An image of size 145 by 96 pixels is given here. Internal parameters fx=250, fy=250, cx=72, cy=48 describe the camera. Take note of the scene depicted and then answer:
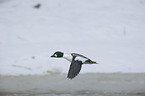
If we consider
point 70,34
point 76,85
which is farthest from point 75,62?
point 70,34

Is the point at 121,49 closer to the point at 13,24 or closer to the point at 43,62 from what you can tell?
the point at 43,62

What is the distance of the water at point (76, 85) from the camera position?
2.82 m

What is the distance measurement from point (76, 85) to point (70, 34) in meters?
1.94

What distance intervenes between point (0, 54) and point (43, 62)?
2.66 ft

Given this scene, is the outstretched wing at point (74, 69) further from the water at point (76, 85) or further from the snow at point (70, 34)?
the snow at point (70, 34)

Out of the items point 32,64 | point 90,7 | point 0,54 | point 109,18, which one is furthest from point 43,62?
point 90,7

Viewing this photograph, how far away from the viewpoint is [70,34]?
16.0 feet

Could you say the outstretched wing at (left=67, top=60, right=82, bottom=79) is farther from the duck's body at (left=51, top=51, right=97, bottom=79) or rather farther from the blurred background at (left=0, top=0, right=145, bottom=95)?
the blurred background at (left=0, top=0, right=145, bottom=95)

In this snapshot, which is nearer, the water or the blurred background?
the water

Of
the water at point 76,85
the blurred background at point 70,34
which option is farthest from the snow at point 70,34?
the water at point 76,85

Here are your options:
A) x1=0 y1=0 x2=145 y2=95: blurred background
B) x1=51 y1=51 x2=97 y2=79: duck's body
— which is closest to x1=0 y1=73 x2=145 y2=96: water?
x1=0 y1=0 x2=145 y2=95: blurred background

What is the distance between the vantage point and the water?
→ 2818mm

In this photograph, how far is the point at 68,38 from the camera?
472 cm

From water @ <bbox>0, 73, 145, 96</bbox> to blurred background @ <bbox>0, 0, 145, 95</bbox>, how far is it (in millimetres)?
157
